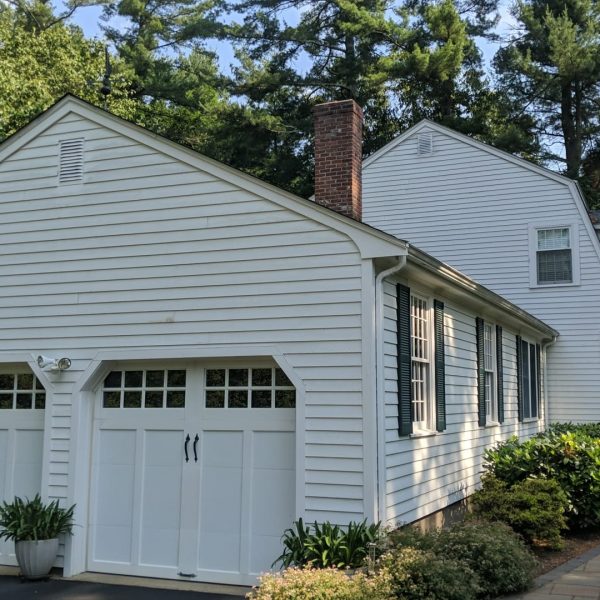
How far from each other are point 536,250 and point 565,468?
7777mm

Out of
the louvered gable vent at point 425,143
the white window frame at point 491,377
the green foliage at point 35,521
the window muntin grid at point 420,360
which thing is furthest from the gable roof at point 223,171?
the louvered gable vent at point 425,143

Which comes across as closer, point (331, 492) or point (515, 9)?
point (331, 492)

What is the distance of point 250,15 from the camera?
29.8 meters

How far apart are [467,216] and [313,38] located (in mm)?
14910

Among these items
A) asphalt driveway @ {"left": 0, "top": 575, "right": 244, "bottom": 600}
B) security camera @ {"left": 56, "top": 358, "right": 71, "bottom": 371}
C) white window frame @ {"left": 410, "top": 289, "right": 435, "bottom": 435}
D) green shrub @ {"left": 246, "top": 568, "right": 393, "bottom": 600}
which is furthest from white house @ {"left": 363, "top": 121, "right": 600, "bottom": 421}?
green shrub @ {"left": 246, "top": 568, "right": 393, "bottom": 600}

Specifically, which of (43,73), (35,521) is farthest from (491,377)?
(43,73)

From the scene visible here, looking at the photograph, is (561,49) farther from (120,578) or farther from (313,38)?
(120,578)

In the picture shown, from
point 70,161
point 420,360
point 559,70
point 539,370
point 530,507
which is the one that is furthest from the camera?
point 559,70

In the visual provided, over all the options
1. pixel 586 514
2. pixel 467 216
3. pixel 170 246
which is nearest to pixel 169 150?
pixel 170 246

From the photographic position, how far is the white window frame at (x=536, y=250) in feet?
53.1

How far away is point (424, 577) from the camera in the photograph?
5.86 m

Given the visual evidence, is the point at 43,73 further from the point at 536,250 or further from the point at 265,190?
the point at 265,190

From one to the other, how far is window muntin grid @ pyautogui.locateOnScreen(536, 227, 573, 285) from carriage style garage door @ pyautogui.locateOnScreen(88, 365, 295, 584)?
10.6m

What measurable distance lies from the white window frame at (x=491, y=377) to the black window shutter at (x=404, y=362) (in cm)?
383
